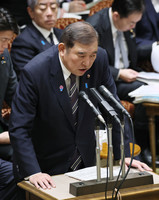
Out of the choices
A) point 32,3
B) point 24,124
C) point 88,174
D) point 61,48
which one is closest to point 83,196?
point 88,174

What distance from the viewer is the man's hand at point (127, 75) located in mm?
4719

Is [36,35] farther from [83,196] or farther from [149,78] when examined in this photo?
[83,196]

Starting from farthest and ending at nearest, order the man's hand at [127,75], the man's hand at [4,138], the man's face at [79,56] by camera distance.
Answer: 1. the man's hand at [127,75]
2. the man's hand at [4,138]
3. the man's face at [79,56]

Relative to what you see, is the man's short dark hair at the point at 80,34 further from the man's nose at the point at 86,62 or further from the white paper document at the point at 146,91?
the white paper document at the point at 146,91

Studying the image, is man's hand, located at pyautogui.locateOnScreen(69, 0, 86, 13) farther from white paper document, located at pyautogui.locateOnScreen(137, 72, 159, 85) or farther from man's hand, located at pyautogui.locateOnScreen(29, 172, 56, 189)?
man's hand, located at pyautogui.locateOnScreen(29, 172, 56, 189)

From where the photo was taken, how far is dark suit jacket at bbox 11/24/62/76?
4.16 metres

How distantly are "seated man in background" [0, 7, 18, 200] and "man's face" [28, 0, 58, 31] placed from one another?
0.62 metres

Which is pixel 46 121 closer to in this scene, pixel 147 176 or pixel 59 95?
pixel 59 95

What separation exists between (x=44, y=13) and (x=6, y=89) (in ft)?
2.95

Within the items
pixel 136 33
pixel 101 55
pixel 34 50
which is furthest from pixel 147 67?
pixel 101 55

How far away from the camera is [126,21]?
472cm

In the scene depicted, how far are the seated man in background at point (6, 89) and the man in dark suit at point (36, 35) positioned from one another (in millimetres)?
360

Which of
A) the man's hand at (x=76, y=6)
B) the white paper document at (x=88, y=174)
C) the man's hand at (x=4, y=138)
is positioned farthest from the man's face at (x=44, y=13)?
the white paper document at (x=88, y=174)

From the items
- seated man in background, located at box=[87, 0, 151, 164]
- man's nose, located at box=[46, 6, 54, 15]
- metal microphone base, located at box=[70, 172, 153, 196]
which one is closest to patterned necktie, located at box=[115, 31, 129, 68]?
seated man in background, located at box=[87, 0, 151, 164]
